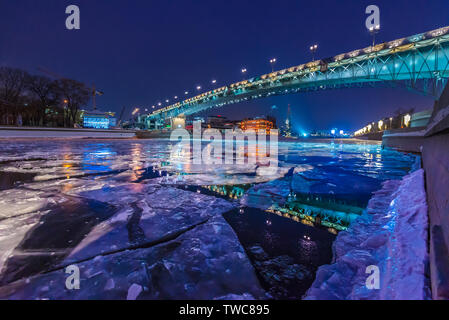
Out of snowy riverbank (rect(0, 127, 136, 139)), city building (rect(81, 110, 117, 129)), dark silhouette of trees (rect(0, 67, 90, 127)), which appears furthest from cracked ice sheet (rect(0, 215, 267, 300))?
city building (rect(81, 110, 117, 129))

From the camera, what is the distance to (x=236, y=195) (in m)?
3.28

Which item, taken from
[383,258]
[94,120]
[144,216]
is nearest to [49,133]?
[94,120]

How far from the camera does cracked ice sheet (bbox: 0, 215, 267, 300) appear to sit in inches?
47.9

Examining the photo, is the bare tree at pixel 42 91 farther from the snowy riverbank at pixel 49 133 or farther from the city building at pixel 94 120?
the snowy riverbank at pixel 49 133

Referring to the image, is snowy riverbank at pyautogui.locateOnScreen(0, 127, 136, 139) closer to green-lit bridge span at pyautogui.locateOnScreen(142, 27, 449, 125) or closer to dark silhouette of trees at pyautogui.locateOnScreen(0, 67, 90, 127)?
dark silhouette of trees at pyautogui.locateOnScreen(0, 67, 90, 127)

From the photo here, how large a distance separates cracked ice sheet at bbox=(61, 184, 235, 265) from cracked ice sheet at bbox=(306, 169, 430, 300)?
1374mm

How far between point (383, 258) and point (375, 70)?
38.3m

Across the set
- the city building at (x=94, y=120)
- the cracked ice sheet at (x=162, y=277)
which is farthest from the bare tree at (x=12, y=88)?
the cracked ice sheet at (x=162, y=277)

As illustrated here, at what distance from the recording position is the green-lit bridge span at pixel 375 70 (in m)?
23.0

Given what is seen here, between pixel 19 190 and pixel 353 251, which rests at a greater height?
pixel 19 190

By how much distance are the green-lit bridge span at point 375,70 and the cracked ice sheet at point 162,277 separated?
3338 cm
